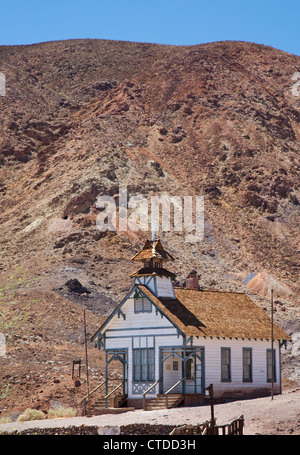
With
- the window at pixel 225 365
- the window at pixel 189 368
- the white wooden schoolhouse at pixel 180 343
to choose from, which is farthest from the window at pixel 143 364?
the window at pixel 225 365

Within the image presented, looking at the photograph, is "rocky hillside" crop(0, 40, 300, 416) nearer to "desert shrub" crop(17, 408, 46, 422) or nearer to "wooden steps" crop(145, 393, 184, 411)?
"desert shrub" crop(17, 408, 46, 422)

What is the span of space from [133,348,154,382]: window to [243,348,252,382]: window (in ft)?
17.1

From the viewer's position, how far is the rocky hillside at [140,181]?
218 feet

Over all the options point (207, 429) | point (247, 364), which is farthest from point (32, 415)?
point (207, 429)

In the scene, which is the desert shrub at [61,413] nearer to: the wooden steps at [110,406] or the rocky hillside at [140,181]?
the wooden steps at [110,406]

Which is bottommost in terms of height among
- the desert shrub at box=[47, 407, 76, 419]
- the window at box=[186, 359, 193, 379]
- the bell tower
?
the desert shrub at box=[47, 407, 76, 419]

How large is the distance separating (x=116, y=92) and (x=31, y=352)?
6565cm

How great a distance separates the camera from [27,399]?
4528cm

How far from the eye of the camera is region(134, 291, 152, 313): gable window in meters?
40.7

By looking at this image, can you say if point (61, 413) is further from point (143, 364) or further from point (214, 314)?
point (214, 314)

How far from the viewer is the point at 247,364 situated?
4219 cm

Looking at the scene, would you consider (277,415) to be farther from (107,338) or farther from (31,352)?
(31,352)

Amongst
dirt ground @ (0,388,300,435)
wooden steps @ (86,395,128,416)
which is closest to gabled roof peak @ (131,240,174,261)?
wooden steps @ (86,395,128,416)

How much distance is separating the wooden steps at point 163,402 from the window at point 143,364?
4.27ft
